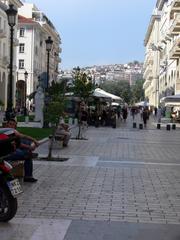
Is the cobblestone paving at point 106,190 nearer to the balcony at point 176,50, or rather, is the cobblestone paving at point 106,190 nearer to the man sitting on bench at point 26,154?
the man sitting on bench at point 26,154

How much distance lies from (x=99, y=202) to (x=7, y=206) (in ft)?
6.45

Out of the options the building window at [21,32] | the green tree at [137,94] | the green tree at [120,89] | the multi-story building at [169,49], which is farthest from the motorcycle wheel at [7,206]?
the green tree at [137,94]

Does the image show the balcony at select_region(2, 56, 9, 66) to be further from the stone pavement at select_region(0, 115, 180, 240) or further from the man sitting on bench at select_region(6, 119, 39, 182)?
the man sitting on bench at select_region(6, 119, 39, 182)

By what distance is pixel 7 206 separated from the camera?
7.31 m

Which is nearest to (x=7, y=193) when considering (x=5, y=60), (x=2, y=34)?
(x=2, y=34)

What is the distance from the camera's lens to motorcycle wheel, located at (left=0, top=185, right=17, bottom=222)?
7.26m

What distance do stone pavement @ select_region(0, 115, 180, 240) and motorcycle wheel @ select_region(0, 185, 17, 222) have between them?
114mm

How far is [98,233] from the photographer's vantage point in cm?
671

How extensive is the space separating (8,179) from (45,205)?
1.29m

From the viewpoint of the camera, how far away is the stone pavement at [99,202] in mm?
6791

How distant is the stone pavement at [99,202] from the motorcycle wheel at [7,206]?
11 cm

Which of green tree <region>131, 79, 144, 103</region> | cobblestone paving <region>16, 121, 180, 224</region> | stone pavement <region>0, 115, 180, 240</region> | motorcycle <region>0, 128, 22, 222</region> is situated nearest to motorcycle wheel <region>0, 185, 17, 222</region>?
motorcycle <region>0, 128, 22, 222</region>

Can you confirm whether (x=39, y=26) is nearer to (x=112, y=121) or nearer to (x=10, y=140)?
(x=112, y=121)

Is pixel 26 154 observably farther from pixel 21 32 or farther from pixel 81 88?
pixel 21 32
